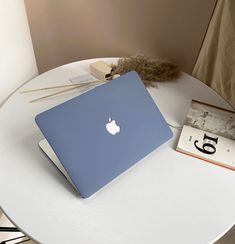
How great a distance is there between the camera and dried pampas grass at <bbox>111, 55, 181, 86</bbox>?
40.3 inches

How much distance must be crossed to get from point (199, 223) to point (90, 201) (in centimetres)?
25

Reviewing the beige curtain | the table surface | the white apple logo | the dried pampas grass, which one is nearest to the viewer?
the table surface

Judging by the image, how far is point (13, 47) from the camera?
3.18ft

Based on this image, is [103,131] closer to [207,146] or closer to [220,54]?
[207,146]

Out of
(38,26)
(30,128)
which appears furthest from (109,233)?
(38,26)

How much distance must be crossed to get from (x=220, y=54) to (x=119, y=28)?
413 millimetres

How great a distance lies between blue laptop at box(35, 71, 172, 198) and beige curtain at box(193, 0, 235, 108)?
0.32m

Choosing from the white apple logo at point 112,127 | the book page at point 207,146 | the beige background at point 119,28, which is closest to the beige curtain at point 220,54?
the beige background at point 119,28

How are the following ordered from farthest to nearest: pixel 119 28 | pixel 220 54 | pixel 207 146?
pixel 119 28 < pixel 220 54 < pixel 207 146

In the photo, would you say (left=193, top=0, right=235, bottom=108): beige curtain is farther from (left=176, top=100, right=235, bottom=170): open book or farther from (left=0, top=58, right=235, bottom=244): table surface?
(left=0, top=58, right=235, bottom=244): table surface

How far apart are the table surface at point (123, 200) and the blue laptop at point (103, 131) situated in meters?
0.04

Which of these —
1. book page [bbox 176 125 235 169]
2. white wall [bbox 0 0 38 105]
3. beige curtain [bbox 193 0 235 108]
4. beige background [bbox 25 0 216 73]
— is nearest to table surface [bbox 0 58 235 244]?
book page [bbox 176 125 235 169]

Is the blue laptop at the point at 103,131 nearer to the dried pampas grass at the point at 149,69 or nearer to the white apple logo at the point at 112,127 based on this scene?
the white apple logo at the point at 112,127

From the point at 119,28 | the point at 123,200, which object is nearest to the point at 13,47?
the point at 119,28
